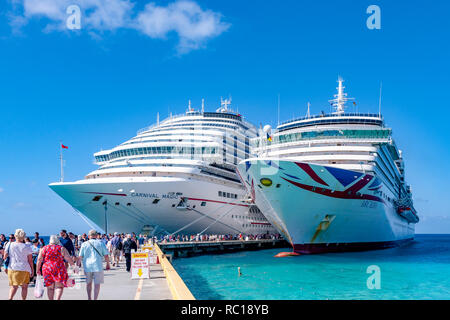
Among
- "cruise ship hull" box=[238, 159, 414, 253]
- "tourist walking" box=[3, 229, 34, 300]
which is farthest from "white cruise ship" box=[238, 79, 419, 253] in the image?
"tourist walking" box=[3, 229, 34, 300]

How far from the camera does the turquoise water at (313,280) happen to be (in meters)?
16.3

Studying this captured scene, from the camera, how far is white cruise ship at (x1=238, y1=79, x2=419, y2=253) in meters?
25.7

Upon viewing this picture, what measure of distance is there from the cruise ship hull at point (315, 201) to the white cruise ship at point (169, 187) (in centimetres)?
695

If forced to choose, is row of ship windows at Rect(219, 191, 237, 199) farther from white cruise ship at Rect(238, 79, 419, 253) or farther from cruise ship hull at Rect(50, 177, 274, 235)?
white cruise ship at Rect(238, 79, 419, 253)

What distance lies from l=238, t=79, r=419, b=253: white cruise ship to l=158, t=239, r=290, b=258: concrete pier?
7.91 meters

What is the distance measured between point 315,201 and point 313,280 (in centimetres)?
746

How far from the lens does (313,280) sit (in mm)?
19516

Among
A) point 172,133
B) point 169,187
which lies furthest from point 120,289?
point 172,133

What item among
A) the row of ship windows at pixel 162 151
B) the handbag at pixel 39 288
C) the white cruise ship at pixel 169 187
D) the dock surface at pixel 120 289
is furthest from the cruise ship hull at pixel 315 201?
the handbag at pixel 39 288

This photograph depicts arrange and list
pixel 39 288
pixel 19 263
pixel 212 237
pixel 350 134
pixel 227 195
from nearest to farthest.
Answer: pixel 39 288 → pixel 19 263 → pixel 350 134 → pixel 212 237 → pixel 227 195

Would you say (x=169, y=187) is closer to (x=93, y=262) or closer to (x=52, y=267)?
(x=93, y=262)

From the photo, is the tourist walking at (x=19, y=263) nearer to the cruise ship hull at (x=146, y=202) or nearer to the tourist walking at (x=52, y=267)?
the tourist walking at (x=52, y=267)
